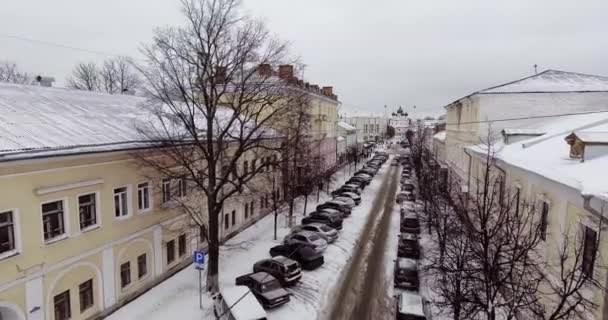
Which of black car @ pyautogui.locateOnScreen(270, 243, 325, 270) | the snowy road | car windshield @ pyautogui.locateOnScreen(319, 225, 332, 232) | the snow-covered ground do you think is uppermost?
car windshield @ pyautogui.locateOnScreen(319, 225, 332, 232)

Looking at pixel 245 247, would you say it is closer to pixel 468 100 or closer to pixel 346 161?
pixel 468 100

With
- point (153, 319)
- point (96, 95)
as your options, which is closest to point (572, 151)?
point (153, 319)

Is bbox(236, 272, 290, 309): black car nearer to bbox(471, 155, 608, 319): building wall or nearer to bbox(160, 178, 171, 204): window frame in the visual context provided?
bbox(160, 178, 171, 204): window frame

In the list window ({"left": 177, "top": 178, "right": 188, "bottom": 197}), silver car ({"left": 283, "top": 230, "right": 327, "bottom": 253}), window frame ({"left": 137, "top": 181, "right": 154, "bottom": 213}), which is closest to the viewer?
window frame ({"left": 137, "top": 181, "right": 154, "bottom": 213})

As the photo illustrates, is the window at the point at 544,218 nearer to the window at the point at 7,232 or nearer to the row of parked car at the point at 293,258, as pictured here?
the row of parked car at the point at 293,258

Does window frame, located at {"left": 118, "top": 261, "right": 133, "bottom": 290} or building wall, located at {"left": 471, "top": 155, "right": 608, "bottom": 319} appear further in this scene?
window frame, located at {"left": 118, "top": 261, "right": 133, "bottom": 290}

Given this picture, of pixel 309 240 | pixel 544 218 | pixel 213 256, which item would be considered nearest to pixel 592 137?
pixel 544 218

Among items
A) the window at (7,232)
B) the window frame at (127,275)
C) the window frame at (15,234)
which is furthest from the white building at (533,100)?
the window at (7,232)

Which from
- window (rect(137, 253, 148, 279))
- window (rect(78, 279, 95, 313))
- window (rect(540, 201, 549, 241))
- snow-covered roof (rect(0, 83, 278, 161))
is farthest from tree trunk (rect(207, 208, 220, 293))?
window (rect(540, 201, 549, 241))
